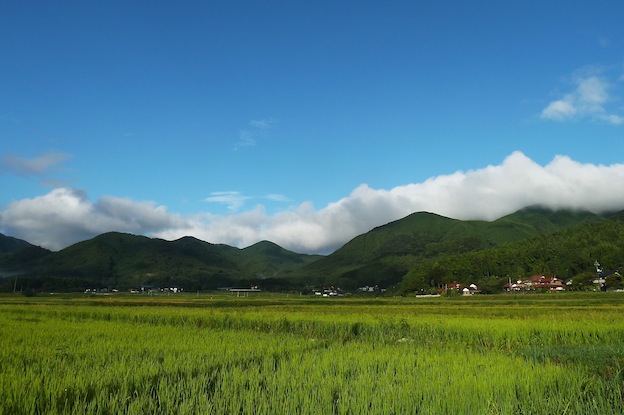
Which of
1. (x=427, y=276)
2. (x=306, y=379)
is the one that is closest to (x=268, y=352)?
(x=306, y=379)

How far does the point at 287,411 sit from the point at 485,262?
5838 inches

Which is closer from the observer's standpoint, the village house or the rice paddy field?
the rice paddy field

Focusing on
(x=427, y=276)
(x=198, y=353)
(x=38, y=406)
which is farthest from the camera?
(x=427, y=276)

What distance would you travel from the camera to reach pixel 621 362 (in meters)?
12.5

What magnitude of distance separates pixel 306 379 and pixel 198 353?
428 centimetres

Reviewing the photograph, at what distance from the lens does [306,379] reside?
8.41m

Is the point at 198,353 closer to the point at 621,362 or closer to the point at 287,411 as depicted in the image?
the point at 287,411

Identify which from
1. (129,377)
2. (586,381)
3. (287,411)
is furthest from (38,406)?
(586,381)

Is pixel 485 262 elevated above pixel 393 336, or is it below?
above

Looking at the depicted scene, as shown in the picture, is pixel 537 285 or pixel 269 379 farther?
pixel 537 285

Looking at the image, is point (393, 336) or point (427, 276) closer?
point (393, 336)

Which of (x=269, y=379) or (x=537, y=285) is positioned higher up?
(x=269, y=379)

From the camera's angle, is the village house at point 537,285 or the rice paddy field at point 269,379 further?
the village house at point 537,285

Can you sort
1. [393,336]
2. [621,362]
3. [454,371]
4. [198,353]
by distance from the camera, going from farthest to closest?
[393,336]
[621,362]
[198,353]
[454,371]
